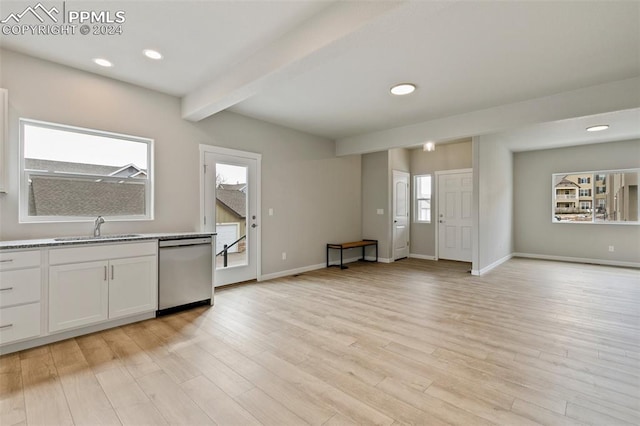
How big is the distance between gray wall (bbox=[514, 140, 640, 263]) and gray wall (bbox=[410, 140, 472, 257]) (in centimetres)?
180

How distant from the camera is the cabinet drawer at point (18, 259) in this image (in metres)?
2.40

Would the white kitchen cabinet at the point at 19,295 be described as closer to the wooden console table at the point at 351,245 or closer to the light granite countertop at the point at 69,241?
the light granite countertop at the point at 69,241

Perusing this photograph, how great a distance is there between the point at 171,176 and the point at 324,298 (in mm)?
2641

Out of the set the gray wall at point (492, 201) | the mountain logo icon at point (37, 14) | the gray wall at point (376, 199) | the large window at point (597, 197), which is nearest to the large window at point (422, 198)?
the gray wall at point (376, 199)

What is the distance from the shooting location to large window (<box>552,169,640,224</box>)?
615 cm

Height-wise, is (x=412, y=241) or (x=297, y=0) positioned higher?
(x=297, y=0)

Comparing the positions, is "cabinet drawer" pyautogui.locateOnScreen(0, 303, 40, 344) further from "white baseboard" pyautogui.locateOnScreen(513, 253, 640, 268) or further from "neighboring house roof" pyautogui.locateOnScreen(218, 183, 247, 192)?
"white baseboard" pyautogui.locateOnScreen(513, 253, 640, 268)

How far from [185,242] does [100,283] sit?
914 millimetres

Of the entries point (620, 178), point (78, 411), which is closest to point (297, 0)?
point (78, 411)

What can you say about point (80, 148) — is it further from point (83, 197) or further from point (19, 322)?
point (19, 322)

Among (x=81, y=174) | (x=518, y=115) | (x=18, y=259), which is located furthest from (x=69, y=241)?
(x=518, y=115)

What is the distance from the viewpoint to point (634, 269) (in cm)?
584

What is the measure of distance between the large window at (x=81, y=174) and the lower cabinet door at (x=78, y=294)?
2.40 feet

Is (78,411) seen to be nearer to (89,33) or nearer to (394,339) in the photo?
(394,339)
